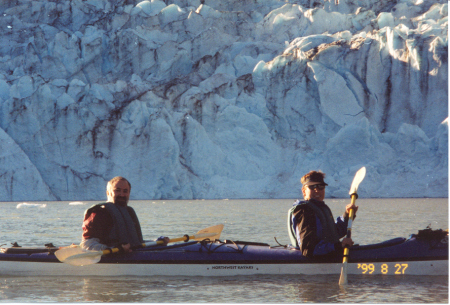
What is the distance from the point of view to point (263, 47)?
2455cm

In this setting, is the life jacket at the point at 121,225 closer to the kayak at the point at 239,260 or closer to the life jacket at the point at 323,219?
the kayak at the point at 239,260

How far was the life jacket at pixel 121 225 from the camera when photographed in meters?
5.34

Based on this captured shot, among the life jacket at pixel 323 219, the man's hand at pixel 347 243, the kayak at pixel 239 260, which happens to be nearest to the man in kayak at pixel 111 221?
the kayak at pixel 239 260

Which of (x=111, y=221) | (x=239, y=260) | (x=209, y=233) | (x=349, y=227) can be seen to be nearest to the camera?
(x=349, y=227)

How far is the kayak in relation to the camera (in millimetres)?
5605

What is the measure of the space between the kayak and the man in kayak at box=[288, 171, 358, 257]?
1.36ft

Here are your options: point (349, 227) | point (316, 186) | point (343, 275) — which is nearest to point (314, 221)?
point (316, 186)

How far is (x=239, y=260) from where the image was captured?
230 inches

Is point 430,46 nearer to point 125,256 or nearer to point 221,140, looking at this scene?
point 221,140

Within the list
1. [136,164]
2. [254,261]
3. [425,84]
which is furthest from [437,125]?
[254,261]

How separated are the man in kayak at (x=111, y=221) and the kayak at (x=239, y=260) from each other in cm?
35

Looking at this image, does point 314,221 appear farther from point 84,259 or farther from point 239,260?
point 84,259

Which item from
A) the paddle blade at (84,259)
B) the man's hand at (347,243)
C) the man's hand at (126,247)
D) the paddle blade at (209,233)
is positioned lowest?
the paddle blade at (84,259)

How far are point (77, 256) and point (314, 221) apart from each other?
2.30 m
